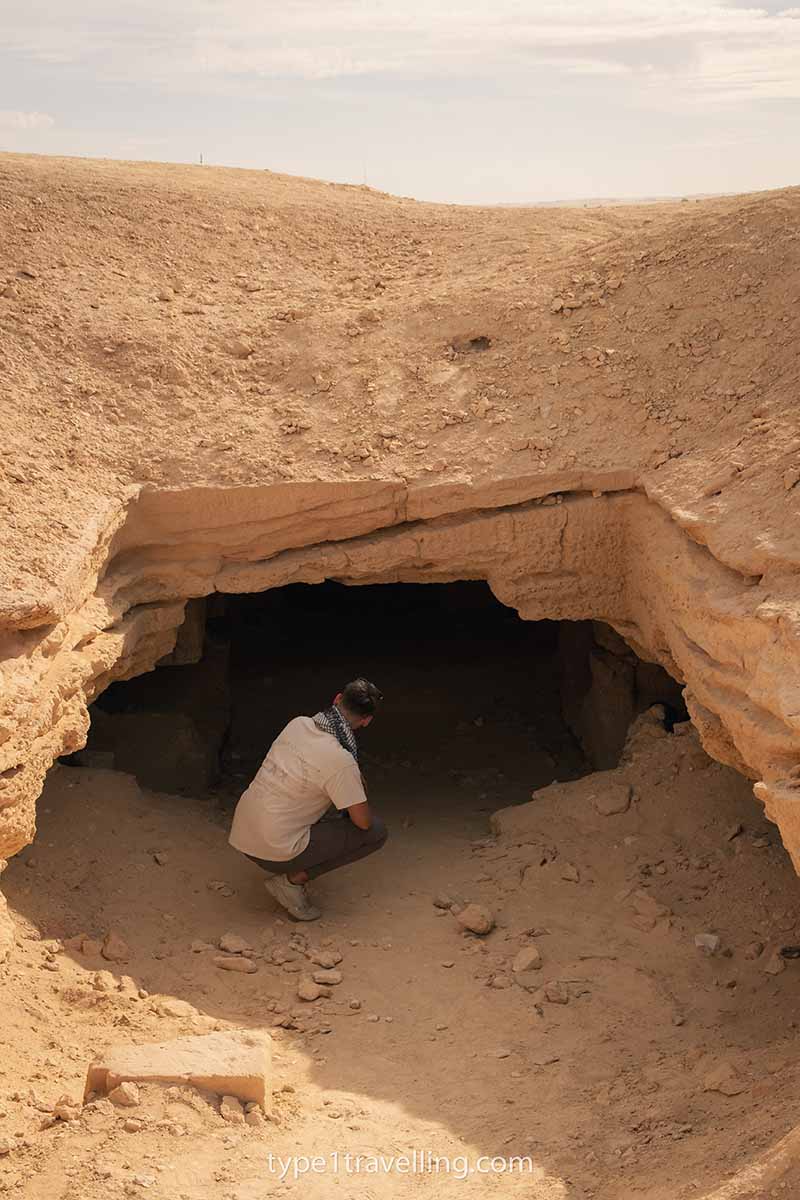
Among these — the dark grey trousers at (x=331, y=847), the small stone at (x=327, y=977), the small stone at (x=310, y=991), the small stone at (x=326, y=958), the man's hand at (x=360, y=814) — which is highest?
the man's hand at (x=360, y=814)

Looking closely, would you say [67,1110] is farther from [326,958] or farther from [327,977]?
[326,958]

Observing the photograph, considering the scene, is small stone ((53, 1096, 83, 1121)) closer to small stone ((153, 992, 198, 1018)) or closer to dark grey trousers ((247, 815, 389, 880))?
small stone ((153, 992, 198, 1018))

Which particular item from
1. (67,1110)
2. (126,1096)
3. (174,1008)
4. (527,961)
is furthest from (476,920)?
(67,1110)

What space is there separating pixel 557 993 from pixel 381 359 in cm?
353

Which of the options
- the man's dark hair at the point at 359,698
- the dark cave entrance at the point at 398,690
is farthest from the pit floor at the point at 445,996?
the man's dark hair at the point at 359,698

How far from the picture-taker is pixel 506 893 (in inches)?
223

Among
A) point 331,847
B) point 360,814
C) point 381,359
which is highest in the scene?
point 381,359

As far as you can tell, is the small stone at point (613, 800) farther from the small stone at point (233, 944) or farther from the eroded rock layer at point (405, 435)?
the small stone at point (233, 944)

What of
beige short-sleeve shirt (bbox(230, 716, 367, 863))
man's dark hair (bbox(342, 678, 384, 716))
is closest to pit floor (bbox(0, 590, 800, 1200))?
beige short-sleeve shirt (bbox(230, 716, 367, 863))

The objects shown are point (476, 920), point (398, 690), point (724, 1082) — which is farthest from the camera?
point (398, 690)

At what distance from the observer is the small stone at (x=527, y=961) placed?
501 cm

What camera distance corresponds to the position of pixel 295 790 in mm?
5488

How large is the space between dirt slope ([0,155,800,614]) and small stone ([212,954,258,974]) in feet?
5.88

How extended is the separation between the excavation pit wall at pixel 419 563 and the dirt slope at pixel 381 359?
5.3 inches
